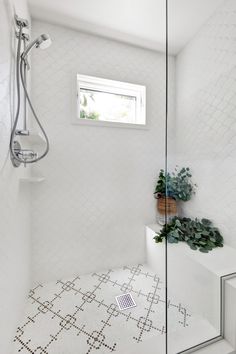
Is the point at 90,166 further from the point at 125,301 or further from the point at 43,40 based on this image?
the point at 125,301

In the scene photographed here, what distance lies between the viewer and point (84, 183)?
180 centimetres

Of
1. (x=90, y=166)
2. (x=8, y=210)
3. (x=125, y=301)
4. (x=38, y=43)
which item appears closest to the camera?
(x=8, y=210)

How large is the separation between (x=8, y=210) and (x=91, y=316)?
1.00m

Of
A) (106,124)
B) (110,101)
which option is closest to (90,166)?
(106,124)

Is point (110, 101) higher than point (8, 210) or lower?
higher

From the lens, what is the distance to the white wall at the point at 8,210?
3.09 ft

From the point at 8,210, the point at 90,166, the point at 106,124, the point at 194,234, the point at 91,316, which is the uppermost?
the point at 106,124

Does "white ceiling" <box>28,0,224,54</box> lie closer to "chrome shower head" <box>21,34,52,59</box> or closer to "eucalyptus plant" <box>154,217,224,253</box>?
"chrome shower head" <box>21,34,52,59</box>

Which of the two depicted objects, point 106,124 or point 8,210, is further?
point 106,124

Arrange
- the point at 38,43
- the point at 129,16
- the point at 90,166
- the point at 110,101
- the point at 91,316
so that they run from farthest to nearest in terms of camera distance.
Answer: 1. the point at 110,101
2. the point at 90,166
3. the point at 129,16
4. the point at 91,316
5. the point at 38,43

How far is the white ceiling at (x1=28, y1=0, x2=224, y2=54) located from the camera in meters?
1.50

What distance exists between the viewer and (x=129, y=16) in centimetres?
161

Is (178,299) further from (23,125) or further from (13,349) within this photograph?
(23,125)

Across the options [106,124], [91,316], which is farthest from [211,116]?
[91,316]
